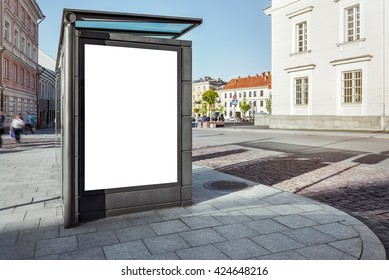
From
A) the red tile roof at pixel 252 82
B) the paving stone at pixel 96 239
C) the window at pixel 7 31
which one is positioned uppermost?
the red tile roof at pixel 252 82

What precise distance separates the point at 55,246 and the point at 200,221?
192cm

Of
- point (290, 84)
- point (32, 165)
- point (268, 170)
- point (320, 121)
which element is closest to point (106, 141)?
point (268, 170)

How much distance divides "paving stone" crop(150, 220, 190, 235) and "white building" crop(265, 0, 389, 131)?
71.6 ft

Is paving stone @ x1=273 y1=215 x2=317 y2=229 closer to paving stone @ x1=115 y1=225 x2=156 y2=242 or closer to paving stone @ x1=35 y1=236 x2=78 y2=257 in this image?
paving stone @ x1=115 y1=225 x2=156 y2=242

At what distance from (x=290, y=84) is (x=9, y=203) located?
27022 millimetres

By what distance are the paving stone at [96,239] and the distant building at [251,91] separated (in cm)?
9508

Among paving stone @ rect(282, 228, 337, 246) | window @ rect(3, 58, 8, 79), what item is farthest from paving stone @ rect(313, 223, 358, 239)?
window @ rect(3, 58, 8, 79)

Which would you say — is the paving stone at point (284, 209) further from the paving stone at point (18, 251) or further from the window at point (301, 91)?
the window at point (301, 91)

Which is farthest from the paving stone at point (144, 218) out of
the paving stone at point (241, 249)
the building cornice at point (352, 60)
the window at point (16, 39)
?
the window at point (16, 39)

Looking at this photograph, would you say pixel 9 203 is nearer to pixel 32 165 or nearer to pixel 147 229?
pixel 147 229

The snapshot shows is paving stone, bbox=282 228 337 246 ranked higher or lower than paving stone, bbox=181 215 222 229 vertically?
lower

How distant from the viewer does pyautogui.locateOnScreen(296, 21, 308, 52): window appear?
28.4 meters

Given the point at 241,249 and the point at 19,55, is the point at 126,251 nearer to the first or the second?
the point at 241,249

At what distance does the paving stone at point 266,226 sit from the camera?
4398 millimetres
